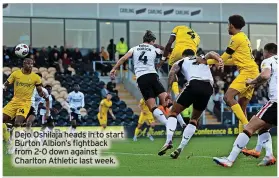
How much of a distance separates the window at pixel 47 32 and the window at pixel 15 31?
43 centimetres

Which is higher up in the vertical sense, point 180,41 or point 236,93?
point 180,41

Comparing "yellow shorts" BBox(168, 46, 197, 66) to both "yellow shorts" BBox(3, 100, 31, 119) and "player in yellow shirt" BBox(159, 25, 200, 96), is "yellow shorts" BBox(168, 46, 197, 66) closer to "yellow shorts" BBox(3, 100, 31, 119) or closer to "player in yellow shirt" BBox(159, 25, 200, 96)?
"player in yellow shirt" BBox(159, 25, 200, 96)

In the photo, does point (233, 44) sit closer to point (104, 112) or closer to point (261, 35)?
point (104, 112)

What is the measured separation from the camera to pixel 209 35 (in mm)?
40188

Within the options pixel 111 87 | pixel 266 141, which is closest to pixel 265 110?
pixel 266 141

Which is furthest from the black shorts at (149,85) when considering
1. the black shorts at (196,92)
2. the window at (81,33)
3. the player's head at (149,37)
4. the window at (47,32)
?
the window at (81,33)

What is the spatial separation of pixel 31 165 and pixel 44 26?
80.6 feet

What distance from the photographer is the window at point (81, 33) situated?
3738 centimetres

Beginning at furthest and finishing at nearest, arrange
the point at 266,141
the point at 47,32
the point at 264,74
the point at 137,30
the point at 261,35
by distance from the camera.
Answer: the point at 261,35 < the point at 137,30 < the point at 47,32 < the point at 266,141 < the point at 264,74

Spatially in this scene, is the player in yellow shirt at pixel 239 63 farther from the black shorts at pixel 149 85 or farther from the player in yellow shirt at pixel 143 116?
the player in yellow shirt at pixel 143 116

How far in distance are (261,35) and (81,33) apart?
11302mm

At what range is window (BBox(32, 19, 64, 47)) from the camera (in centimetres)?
3656

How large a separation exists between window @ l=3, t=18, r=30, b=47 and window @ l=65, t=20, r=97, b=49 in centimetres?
228

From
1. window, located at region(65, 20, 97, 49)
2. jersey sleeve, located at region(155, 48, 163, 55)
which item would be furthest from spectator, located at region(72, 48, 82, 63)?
jersey sleeve, located at region(155, 48, 163, 55)
